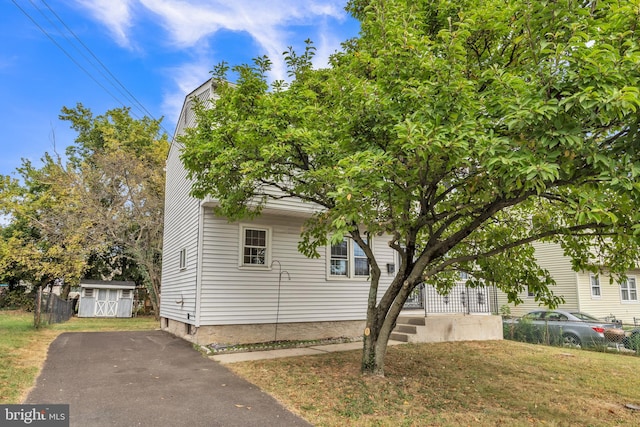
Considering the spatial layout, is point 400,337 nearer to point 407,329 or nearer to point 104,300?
point 407,329

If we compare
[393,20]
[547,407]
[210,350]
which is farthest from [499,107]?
[210,350]

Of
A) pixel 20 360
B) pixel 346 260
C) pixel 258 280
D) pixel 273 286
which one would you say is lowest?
pixel 20 360

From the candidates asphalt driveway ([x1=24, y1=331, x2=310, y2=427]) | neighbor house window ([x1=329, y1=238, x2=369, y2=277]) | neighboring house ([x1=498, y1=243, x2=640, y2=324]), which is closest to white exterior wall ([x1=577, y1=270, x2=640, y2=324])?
neighboring house ([x1=498, y1=243, x2=640, y2=324])

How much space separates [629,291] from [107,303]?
29.7 meters

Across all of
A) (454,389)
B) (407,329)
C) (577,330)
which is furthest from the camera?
(577,330)

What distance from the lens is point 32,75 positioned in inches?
621

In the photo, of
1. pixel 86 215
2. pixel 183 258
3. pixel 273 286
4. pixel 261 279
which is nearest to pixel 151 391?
pixel 261 279

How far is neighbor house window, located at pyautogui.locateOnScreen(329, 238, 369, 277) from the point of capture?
11.6m

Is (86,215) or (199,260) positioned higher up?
(86,215)

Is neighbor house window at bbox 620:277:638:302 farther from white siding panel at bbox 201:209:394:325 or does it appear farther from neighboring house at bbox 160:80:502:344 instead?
white siding panel at bbox 201:209:394:325

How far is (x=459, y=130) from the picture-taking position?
4.32m

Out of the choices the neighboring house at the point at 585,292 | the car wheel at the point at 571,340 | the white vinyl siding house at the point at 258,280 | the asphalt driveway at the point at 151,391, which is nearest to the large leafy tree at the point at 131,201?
the white vinyl siding house at the point at 258,280

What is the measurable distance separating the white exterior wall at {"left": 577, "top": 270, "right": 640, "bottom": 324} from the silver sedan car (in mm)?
→ 7266

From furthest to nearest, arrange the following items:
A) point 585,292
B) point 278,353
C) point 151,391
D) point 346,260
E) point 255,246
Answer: point 585,292
point 346,260
point 255,246
point 278,353
point 151,391
